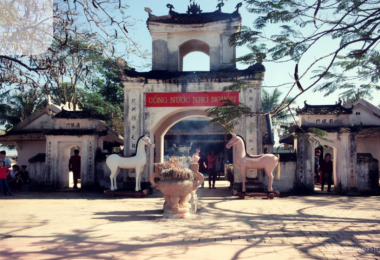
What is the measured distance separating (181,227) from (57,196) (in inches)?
275

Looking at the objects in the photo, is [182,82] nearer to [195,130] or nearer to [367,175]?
[367,175]

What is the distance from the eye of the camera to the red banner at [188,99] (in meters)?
12.7

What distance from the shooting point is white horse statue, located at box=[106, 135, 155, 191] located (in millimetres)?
11797

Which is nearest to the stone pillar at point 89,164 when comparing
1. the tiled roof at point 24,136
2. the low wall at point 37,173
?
the low wall at point 37,173

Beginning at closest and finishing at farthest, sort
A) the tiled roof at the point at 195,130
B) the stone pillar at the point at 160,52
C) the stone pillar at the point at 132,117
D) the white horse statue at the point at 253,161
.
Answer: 1. the white horse statue at the point at 253,161
2. the stone pillar at the point at 132,117
3. the stone pillar at the point at 160,52
4. the tiled roof at the point at 195,130

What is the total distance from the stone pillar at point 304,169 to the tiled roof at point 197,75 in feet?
10.2

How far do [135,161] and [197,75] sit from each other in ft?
13.1

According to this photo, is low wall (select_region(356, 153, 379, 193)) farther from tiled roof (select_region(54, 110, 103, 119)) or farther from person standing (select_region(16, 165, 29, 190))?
person standing (select_region(16, 165, 29, 190))

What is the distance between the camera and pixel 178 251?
491cm

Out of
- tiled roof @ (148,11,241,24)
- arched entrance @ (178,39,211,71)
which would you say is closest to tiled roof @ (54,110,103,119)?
arched entrance @ (178,39,211,71)

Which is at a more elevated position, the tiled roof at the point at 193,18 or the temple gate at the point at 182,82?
the tiled roof at the point at 193,18

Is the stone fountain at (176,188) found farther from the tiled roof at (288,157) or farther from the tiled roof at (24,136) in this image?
the tiled roof at (24,136)

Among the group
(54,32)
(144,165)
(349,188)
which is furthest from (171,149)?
(54,32)

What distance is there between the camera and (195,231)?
6.12 metres
